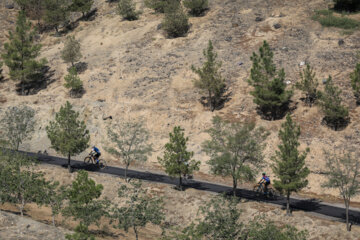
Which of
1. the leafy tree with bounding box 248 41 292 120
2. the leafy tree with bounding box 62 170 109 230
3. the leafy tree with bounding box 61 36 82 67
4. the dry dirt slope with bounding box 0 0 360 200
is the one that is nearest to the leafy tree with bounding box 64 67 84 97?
the dry dirt slope with bounding box 0 0 360 200

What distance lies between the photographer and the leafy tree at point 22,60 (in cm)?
6512

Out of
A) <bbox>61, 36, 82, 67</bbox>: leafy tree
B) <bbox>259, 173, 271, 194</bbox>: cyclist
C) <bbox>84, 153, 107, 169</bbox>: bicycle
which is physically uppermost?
<bbox>61, 36, 82, 67</bbox>: leafy tree

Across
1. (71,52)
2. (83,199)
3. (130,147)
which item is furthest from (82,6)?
(83,199)

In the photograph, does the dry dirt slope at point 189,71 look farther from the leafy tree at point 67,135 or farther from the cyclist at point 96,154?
the leafy tree at point 67,135

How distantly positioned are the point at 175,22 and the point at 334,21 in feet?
84.6

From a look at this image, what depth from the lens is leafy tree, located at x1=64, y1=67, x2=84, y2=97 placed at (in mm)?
60094

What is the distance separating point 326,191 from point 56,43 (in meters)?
60.7

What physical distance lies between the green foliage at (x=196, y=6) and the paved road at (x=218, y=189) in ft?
127

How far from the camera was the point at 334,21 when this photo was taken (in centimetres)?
6334

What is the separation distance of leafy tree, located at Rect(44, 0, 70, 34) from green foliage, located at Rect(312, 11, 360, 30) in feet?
164

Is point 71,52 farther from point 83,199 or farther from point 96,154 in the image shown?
point 83,199

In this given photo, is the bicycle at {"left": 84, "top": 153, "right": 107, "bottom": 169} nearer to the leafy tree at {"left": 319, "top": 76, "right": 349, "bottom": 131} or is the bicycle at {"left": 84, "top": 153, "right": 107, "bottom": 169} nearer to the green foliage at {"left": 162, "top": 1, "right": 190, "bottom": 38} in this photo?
the leafy tree at {"left": 319, "top": 76, "right": 349, "bottom": 131}

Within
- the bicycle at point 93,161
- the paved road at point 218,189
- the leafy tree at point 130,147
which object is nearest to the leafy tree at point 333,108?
the paved road at point 218,189

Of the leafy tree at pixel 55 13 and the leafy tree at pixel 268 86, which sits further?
the leafy tree at pixel 55 13
